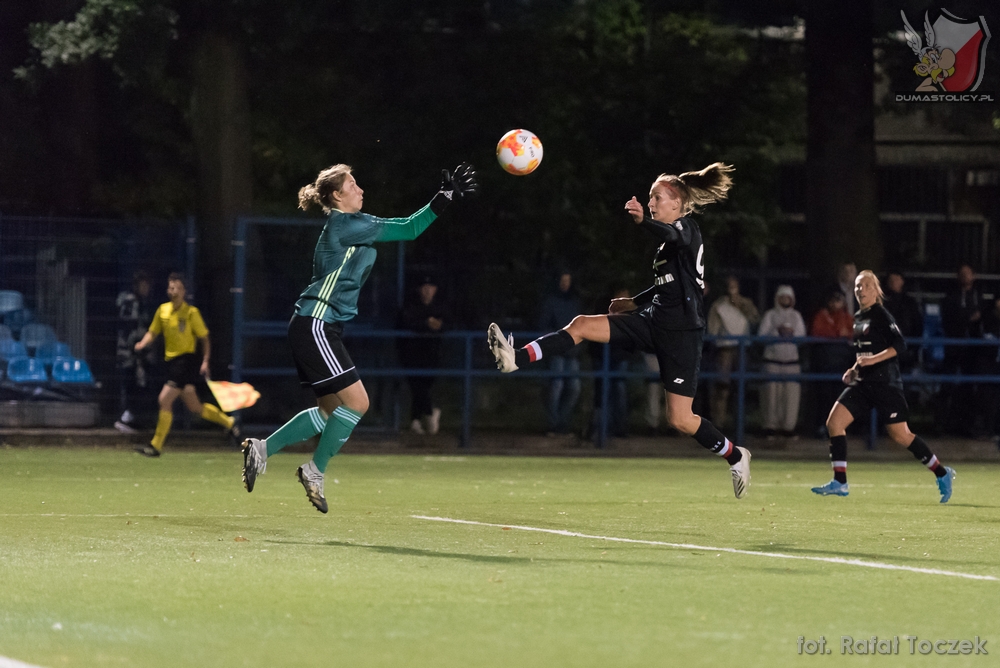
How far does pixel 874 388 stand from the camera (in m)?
14.1

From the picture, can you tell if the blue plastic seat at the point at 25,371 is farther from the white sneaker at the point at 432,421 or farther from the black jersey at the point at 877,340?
the black jersey at the point at 877,340

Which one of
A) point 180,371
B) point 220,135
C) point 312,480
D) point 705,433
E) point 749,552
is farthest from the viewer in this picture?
point 220,135

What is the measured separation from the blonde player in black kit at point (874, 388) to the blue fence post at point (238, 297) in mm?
8001

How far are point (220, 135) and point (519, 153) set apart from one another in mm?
11209

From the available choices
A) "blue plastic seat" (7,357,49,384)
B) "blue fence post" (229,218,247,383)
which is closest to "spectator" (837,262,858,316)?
"blue fence post" (229,218,247,383)

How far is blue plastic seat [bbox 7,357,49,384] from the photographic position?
20.0 metres

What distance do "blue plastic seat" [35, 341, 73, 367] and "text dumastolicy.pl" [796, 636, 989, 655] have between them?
49.0 ft

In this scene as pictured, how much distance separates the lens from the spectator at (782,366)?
21328 mm

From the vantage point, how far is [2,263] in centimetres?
1981

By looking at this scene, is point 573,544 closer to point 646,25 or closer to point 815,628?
point 815,628

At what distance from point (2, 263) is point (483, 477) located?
696 centimetres

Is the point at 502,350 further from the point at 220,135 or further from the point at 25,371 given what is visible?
the point at 220,135

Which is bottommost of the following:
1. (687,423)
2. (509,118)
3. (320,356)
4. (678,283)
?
(687,423)

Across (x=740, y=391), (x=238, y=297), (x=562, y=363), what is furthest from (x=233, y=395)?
(x=740, y=391)
